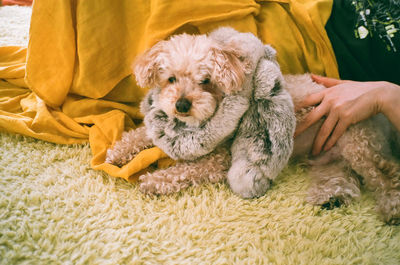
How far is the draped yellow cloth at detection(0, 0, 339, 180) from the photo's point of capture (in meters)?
1.25

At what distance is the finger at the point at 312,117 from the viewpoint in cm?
116

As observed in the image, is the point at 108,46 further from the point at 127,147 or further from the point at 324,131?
the point at 324,131

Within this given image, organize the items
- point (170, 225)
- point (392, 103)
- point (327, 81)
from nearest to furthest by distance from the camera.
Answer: point (170, 225)
point (392, 103)
point (327, 81)

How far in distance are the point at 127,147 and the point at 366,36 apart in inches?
52.6

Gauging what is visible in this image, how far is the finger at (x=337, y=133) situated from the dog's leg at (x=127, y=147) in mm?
858

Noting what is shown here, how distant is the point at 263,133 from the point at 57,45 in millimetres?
1124

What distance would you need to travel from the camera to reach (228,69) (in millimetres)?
958

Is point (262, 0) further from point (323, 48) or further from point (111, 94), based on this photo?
point (111, 94)

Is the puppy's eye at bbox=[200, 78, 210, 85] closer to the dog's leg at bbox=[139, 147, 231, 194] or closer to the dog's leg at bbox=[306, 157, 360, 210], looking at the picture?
the dog's leg at bbox=[139, 147, 231, 194]

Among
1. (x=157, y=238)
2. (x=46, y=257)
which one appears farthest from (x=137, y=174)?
(x=46, y=257)

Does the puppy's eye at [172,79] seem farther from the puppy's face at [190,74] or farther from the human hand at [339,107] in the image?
the human hand at [339,107]

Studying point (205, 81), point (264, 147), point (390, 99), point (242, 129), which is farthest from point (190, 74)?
point (390, 99)

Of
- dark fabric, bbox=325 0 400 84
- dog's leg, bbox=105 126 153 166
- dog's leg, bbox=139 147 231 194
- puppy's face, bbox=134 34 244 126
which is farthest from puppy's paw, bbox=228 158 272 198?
dark fabric, bbox=325 0 400 84

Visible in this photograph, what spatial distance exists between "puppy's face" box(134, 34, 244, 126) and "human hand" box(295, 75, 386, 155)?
0.43m
